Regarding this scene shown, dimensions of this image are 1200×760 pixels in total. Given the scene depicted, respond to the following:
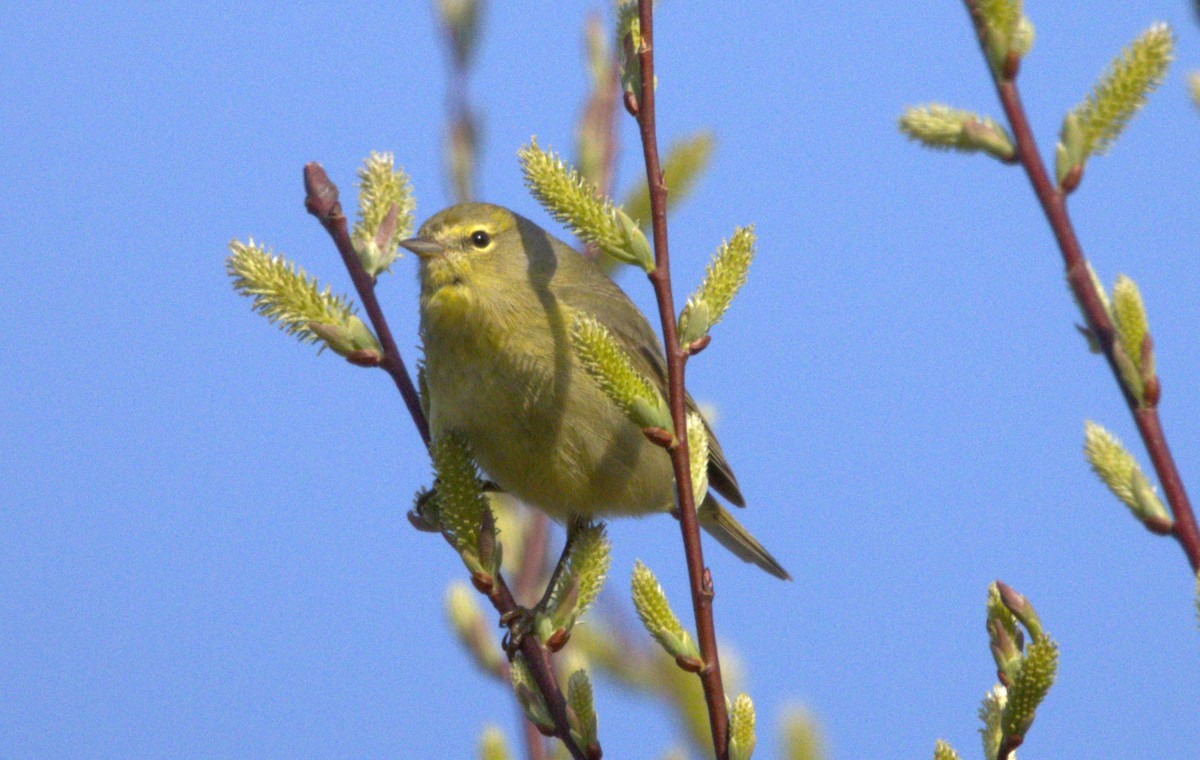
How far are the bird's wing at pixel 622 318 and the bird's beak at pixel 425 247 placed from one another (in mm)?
406

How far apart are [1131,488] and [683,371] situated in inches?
24.9

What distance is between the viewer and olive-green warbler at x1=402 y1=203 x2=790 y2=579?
3.64 metres

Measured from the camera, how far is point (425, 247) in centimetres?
407

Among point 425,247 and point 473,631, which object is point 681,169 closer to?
point 425,247

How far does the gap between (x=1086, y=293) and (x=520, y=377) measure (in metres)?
2.21

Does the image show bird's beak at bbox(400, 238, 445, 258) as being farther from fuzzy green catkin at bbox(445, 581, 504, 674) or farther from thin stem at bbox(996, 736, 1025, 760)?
thin stem at bbox(996, 736, 1025, 760)

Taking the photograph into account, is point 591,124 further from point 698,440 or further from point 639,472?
point 698,440

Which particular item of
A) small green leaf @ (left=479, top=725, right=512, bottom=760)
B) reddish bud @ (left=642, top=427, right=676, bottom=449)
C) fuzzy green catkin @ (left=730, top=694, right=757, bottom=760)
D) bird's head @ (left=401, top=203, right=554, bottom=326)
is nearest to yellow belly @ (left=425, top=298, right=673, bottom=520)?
bird's head @ (left=401, top=203, right=554, bottom=326)

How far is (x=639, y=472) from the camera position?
4.08 metres

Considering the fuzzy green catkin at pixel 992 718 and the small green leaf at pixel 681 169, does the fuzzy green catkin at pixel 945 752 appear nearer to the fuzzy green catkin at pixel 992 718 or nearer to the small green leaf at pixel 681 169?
the fuzzy green catkin at pixel 992 718

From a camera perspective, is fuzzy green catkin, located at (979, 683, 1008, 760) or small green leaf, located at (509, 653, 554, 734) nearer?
fuzzy green catkin, located at (979, 683, 1008, 760)

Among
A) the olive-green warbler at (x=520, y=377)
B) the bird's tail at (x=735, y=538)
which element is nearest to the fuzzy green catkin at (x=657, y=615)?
the olive-green warbler at (x=520, y=377)

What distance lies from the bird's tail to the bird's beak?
174 centimetres

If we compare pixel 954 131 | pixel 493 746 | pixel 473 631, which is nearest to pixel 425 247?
pixel 473 631
